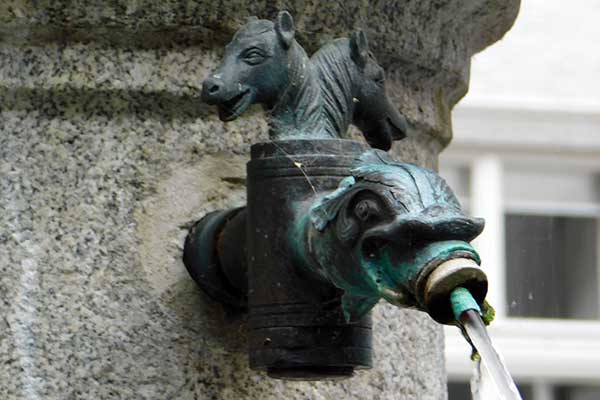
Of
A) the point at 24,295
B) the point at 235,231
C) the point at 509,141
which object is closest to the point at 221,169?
the point at 235,231

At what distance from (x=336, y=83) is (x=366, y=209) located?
0.17 metres

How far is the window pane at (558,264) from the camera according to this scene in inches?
247

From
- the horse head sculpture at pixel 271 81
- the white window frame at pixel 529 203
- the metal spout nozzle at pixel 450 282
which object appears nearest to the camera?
the metal spout nozzle at pixel 450 282

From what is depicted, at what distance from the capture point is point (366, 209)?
3.97ft

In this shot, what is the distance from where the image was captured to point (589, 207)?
6406mm

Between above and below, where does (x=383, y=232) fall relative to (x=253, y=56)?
below

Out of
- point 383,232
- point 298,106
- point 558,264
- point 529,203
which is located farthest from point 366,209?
point 529,203

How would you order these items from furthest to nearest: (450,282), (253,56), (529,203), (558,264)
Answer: (529,203) < (558,264) < (253,56) < (450,282)

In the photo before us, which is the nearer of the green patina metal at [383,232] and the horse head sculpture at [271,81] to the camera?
the green patina metal at [383,232]

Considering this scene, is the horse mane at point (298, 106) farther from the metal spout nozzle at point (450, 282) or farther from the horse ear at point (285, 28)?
the metal spout nozzle at point (450, 282)

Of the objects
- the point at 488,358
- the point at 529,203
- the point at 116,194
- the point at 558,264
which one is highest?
the point at 529,203

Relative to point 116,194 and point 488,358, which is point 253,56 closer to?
point 116,194

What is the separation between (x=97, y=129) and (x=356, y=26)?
0.20 metres

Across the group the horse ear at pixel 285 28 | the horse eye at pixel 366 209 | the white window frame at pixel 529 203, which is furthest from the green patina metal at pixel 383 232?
the white window frame at pixel 529 203
